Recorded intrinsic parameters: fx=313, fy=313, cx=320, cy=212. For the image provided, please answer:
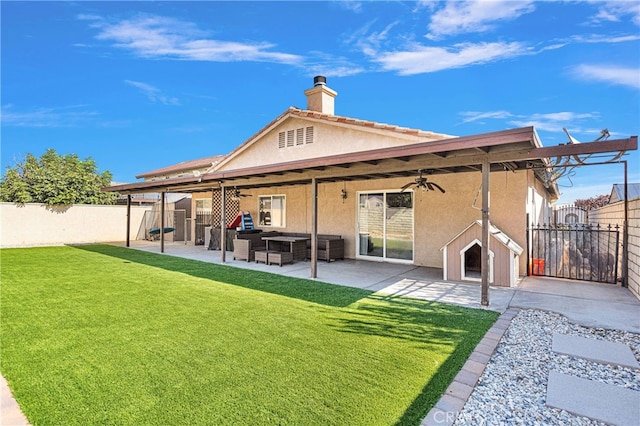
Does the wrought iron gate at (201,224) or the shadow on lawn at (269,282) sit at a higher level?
the wrought iron gate at (201,224)

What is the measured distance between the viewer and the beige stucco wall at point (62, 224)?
14805mm

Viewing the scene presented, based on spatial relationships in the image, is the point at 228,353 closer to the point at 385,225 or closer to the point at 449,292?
the point at 449,292

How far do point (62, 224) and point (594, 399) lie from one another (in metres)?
20.8

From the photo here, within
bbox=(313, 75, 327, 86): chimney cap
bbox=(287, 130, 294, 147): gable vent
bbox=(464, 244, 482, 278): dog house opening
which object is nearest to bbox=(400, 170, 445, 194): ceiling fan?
bbox=(464, 244, 482, 278): dog house opening

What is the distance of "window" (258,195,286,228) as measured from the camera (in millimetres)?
13586

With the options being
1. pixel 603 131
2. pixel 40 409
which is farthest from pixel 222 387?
pixel 603 131

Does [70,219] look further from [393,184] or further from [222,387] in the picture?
[222,387]

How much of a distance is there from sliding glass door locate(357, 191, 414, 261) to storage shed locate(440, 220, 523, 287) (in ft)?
7.38

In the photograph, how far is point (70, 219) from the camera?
54.1 feet

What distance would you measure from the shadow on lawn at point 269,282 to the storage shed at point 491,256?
8.08ft

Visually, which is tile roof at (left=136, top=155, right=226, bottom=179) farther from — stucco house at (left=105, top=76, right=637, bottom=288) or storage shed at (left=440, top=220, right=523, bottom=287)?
storage shed at (left=440, top=220, right=523, bottom=287)

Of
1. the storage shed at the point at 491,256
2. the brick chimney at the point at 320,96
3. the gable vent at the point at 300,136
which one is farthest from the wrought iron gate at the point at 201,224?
the storage shed at the point at 491,256

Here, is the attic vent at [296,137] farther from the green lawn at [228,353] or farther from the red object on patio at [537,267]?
the red object on patio at [537,267]

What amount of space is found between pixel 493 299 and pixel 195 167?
18.1 meters
